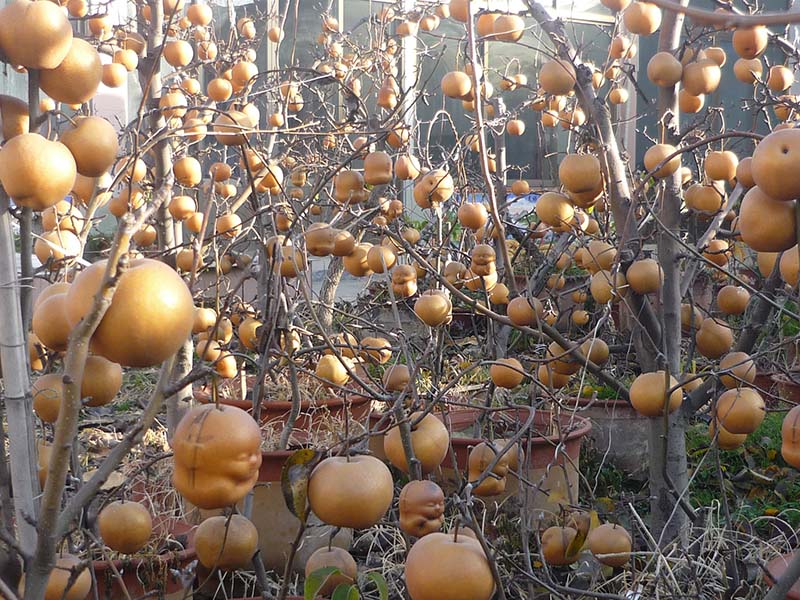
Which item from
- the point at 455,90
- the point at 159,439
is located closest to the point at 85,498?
the point at 455,90

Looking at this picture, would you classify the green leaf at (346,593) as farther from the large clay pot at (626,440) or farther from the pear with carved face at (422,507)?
the large clay pot at (626,440)

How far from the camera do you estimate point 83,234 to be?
1.56 m

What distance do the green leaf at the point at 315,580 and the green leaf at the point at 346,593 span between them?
0.10ft

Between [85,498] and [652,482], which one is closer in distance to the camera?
[85,498]

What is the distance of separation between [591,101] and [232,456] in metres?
1.86

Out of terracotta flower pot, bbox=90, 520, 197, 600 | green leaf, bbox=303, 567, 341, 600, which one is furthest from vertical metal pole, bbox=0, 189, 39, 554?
terracotta flower pot, bbox=90, 520, 197, 600

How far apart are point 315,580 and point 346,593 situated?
0.19ft

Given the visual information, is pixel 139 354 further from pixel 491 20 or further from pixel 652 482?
pixel 491 20

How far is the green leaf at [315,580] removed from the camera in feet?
4.80

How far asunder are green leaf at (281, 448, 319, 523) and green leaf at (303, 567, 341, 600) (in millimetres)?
216

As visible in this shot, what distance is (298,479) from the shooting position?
130 cm

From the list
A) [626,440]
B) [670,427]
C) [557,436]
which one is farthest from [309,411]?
[670,427]

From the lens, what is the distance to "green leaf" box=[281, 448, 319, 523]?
4.25 ft

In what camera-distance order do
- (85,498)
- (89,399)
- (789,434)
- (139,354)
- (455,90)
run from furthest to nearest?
1. (455,90)
2. (789,434)
3. (89,399)
4. (85,498)
5. (139,354)
